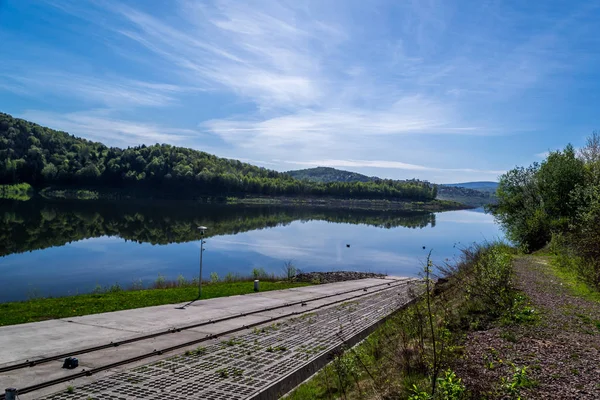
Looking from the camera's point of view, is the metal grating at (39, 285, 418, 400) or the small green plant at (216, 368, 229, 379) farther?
the small green plant at (216, 368, 229, 379)

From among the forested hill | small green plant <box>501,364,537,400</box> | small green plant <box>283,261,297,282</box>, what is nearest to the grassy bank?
small green plant <box>501,364,537,400</box>

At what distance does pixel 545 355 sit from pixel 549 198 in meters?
32.7

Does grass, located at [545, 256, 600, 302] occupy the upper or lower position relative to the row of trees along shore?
lower

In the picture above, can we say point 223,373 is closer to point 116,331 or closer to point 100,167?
point 116,331

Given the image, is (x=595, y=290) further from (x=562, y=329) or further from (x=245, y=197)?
(x=245, y=197)

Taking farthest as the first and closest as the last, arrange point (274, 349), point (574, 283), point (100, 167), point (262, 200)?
1. point (262, 200)
2. point (100, 167)
3. point (574, 283)
4. point (274, 349)

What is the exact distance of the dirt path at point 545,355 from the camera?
627 centimetres

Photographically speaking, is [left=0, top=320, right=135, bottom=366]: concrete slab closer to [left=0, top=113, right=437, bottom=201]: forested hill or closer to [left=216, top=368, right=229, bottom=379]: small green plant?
[left=216, top=368, right=229, bottom=379]: small green plant

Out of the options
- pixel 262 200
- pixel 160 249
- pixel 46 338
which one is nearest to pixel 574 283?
pixel 46 338

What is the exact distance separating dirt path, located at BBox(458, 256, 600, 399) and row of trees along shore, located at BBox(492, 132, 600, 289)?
12156 millimetres

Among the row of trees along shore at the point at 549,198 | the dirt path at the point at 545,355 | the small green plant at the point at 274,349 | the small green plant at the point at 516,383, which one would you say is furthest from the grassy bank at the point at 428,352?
the row of trees along shore at the point at 549,198

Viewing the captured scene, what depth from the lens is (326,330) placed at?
13086mm

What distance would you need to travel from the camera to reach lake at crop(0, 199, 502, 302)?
94.9 ft

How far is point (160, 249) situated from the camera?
42562mm
